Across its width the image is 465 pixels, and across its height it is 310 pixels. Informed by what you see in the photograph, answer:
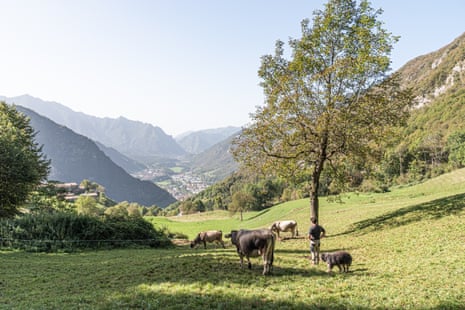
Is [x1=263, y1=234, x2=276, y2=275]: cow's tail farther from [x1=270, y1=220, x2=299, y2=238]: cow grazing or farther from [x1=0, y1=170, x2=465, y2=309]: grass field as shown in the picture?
[x1=270, y1=220, x2=299, y2=238]: cow grazing

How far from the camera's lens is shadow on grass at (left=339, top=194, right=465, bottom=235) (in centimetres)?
2031

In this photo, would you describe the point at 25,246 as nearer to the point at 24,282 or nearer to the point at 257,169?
the point at 24,282

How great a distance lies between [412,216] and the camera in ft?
71.2

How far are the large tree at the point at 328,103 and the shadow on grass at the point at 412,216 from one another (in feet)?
14.5

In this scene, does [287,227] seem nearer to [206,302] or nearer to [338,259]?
[338,259]

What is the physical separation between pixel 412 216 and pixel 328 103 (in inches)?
423

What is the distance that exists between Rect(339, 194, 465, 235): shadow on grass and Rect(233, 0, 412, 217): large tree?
443 cm

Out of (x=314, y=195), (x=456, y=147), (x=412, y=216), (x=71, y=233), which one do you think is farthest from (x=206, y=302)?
(x=456, y=147)

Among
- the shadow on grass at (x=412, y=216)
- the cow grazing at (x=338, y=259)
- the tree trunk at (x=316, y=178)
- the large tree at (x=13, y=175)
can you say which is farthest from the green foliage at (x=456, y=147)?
the large tree at (x=13, y=175)

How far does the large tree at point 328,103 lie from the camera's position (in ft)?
66.6

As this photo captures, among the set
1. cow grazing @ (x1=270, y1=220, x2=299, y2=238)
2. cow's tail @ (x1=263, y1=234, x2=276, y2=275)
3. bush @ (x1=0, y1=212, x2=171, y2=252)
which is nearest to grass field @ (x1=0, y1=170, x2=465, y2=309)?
cow's tail @ (x1=263, y1=234, x2=276, y2=275)

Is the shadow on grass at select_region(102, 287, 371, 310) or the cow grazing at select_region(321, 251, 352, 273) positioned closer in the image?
the shadow on grass at select_region(102, 287, 371, 310)

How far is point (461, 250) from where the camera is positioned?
43.9 ft

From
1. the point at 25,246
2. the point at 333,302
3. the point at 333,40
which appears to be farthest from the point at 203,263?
the point at 25,246
